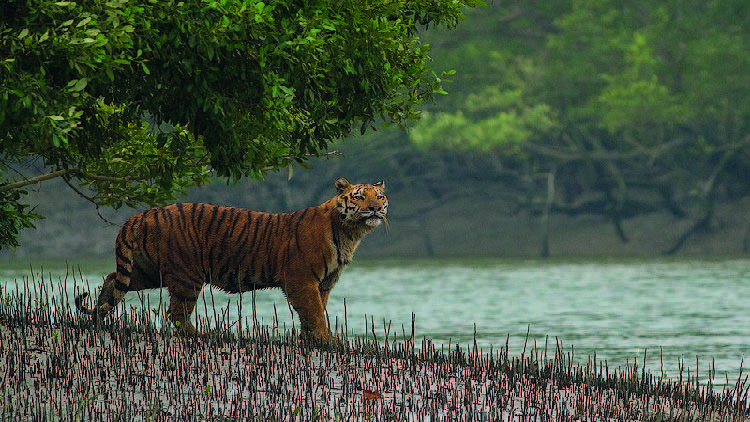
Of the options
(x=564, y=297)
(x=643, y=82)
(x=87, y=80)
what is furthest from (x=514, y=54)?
(x=87, y=80)

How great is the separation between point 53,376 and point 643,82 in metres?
45.3

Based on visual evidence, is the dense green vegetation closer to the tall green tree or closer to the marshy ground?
the tall green tree

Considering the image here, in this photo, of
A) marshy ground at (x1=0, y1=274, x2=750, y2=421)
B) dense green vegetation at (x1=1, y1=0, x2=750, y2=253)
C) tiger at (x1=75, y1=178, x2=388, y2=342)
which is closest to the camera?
marshy ground at (x1=0, y1=274, x2=750, y2=421)

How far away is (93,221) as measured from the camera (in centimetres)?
5669

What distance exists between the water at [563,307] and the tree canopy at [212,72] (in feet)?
6.86

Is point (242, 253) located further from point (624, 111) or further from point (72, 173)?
point (624, 111)

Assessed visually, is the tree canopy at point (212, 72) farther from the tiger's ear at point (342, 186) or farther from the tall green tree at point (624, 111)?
the tall green tree at point (624, 111)

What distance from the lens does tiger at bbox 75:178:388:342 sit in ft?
44.9

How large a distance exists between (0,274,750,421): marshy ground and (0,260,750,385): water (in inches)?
19.1

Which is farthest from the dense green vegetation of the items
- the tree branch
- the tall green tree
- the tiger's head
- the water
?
the tree branch

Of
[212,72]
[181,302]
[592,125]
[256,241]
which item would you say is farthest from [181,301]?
[592,125]

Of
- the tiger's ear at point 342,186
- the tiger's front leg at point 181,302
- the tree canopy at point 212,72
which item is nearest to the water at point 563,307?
the tiger's front leg at point 181,302

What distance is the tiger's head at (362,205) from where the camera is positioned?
45.0 ft

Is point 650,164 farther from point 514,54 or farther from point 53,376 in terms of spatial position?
point 53,376
